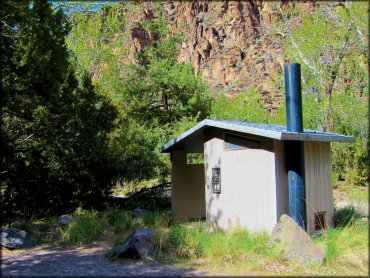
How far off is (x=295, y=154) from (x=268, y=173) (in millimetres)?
767

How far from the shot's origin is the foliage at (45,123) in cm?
902

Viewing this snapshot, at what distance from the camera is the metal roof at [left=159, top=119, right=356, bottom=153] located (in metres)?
7.89

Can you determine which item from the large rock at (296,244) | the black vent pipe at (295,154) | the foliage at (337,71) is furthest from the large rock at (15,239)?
the foliage at (337,71)

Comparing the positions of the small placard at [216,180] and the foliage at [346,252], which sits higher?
the small placard at [216,180]

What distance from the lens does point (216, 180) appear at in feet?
31.9

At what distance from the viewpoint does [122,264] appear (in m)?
6.79

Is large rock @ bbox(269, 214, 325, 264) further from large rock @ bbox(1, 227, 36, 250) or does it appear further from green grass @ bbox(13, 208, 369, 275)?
large rock @ bbox(1, 227, 36, 250)

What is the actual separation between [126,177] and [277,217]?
25.3 ft

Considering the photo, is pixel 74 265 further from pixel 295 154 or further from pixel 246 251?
pixel 295 154

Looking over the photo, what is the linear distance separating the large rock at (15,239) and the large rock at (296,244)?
565cm

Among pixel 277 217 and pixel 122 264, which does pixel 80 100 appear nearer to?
pixel 122 264

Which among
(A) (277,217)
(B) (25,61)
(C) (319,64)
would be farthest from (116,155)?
(C) (319,64)

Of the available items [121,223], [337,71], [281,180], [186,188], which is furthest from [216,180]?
[337,71]

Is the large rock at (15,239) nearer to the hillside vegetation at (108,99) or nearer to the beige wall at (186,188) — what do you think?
the hillside vegetation at (108,99)
